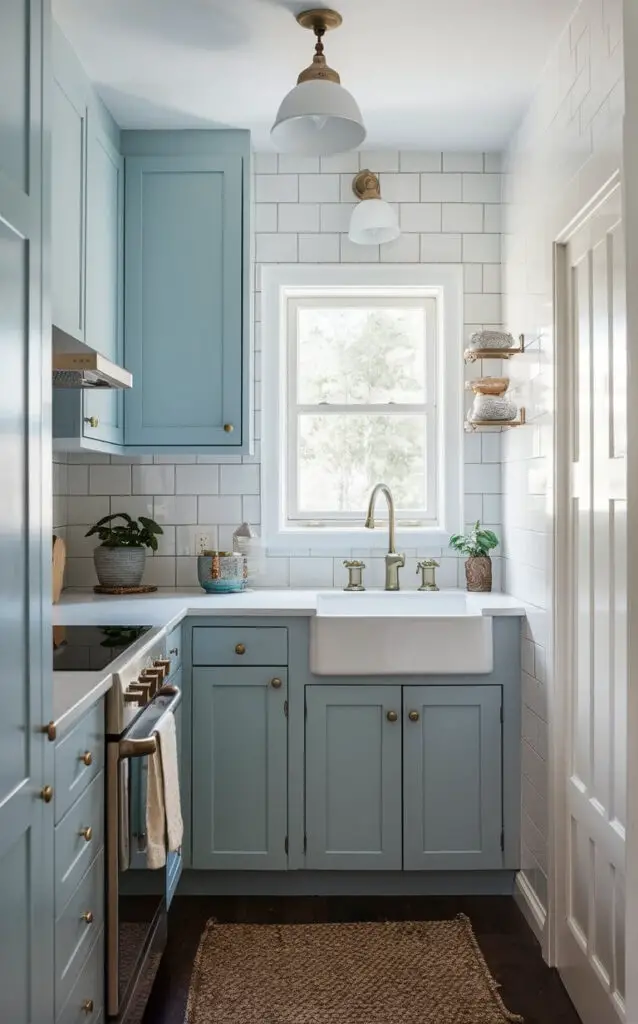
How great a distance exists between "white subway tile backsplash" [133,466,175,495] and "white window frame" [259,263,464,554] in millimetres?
381

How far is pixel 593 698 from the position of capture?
227 centimetres

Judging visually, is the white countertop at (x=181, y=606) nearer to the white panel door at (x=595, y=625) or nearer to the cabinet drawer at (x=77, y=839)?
the white panel door at (x=595, y=625)

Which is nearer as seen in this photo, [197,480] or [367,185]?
[367,185]

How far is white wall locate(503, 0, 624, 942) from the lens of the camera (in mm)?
2189

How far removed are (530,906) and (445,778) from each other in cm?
46

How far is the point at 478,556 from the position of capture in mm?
3408

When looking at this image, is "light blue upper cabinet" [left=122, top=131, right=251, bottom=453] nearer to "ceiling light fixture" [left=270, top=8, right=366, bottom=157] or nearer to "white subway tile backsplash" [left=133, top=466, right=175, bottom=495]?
"white subway tile backsplash" [left=133, top=466, right=175, bottom=495]

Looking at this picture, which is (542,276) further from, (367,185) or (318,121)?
(367,185)

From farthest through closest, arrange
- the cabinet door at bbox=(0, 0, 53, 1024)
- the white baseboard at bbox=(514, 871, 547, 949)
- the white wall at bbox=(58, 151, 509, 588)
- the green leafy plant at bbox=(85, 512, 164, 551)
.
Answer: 1. the white wall at bbox=(58, 151, 509, 588)
2. the green leafy plant at bbox=(85, 512, 164, 551)
3. the white baseboard at bbox=(514, 871, 547, 949)
4. the cabinet door at bbox=(0, 0, 53, 1024)

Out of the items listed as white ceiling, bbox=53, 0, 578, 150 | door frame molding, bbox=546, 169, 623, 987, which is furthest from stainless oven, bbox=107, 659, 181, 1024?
white ceiling, bbox=53, 0, 578, 150

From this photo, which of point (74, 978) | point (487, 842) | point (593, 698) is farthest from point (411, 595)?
point (74, 978)

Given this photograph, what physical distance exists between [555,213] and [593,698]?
140 centimetres

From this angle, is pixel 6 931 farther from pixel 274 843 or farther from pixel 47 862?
pixel 274 843

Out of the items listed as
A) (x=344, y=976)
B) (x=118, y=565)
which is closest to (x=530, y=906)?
(x=344, y=976)
